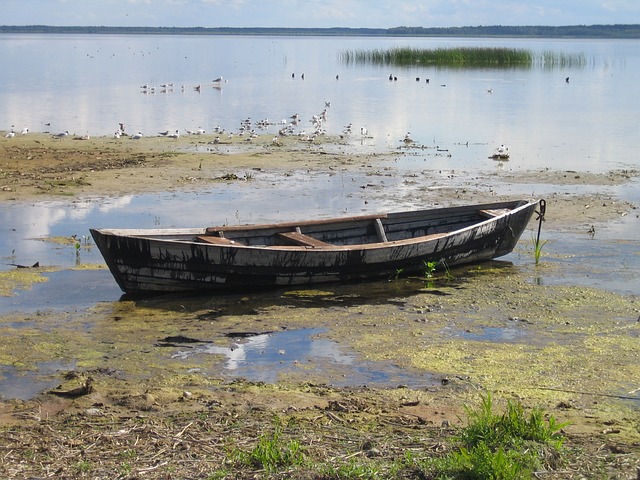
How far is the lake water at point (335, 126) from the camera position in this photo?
1178cm

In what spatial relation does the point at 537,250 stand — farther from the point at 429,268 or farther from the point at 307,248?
the point at 307,248

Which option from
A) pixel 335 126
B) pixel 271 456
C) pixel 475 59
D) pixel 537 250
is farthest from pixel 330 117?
pixel 475 59

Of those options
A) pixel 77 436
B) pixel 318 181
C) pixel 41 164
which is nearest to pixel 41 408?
pixel 77 436

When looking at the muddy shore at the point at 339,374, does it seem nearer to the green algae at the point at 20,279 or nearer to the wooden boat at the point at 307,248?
the green algae at the point at 20,279

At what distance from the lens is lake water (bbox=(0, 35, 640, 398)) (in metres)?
11.8

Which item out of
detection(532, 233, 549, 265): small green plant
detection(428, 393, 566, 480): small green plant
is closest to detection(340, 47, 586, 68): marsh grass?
detection(532, 233, 549, 265): small green plant

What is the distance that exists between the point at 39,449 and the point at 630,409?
13.2 ft

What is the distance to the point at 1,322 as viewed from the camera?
8805 mm

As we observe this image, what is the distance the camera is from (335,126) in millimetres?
25203

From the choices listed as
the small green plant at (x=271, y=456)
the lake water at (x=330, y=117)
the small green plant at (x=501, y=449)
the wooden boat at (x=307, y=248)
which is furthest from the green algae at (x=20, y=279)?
the small green plant at (x=501, y=449)

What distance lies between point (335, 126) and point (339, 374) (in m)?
18.1

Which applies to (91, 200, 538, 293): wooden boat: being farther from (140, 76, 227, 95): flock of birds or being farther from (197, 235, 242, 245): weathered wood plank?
(140, 76, 227, 95): flock of birds

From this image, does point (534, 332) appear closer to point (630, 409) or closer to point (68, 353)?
point (630, 409)

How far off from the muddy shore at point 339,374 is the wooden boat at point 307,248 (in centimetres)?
24
